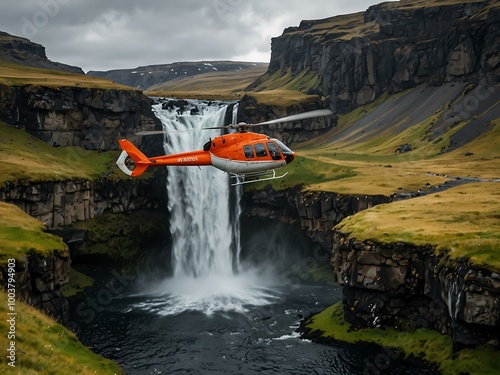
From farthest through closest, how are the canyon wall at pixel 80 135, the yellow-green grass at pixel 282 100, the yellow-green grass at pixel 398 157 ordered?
the yellow-green grass at pixel 282 100, the yellow-green grass at pixel 398 157, the canyon wall at pixel 80 135

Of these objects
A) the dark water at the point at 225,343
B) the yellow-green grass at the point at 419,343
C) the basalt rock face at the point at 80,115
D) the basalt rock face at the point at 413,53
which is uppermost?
the basalt rock face at the point at 413,53

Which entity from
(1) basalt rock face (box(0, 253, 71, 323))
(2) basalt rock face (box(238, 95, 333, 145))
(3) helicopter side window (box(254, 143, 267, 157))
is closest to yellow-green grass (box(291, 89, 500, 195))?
(2) basalt rock face (box(238, 95, 333, 145))

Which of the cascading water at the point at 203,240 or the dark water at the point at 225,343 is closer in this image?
the dark water at the point at 225,343

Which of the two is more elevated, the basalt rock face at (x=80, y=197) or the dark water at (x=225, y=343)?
the basalt rock face at (x=80, y=197)

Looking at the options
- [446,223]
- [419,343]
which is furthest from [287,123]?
[419,343]

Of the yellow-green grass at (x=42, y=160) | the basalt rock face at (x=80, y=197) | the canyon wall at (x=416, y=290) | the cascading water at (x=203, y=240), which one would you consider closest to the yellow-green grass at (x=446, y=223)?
the canyon wall at (x=416, y=290)

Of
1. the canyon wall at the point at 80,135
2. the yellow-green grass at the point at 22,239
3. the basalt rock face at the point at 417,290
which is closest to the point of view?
the basalt rock face at the point at 417,290

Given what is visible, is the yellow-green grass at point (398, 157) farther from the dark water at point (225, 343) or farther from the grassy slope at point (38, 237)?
the grassy slope at point (38, 237)
